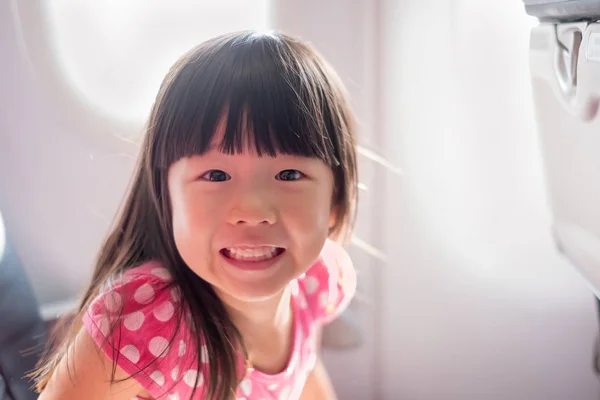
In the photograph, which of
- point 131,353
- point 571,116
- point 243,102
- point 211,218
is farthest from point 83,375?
point 571,116

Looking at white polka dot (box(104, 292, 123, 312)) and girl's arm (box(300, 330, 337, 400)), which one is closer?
white polka dot (box(104, 292, 123, 312))

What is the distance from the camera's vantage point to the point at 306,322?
0.90 m

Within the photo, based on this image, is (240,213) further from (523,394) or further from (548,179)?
(523,394)

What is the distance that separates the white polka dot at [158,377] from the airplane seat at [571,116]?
451mm

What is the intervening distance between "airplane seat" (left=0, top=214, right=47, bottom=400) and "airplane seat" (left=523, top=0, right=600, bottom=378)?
68 cm

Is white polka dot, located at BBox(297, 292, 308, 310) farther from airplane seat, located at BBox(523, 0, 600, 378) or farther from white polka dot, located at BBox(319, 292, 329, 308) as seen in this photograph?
airplane seat, located at BBox(523, 0, 600, 378)

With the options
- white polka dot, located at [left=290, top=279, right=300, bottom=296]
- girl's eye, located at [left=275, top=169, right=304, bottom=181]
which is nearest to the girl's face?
girl's eye, located at [left=275, top=169, right=304, bottom=181]

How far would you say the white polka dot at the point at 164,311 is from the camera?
696mm

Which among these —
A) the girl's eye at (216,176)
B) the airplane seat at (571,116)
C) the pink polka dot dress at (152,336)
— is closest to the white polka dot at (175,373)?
the pink polka dot dress at (152,336)

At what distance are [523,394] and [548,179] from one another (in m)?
0.55

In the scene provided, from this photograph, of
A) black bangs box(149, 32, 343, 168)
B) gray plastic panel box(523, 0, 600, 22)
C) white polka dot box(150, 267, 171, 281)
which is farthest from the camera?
white polka dot box(150, 267, 171, 281)

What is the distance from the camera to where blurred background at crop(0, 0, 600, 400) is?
97 centimetres

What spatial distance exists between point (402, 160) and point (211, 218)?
470 mm

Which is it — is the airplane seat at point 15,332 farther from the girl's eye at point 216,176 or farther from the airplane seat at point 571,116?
the airplane seat at point 571,116
